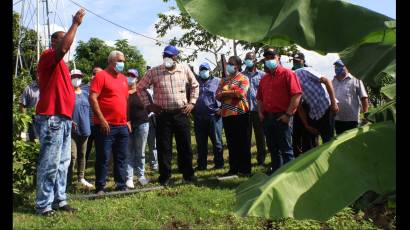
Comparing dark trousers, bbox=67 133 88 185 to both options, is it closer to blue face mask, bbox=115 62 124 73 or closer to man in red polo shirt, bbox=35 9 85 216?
blue face mask, bbox=115 62 124 73

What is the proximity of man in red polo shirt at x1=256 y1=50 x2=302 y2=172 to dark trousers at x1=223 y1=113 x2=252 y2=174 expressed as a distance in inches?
39.2

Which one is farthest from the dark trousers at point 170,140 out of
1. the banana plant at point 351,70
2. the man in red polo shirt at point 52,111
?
the banana plant at point 351,70

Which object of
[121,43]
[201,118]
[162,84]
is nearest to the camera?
[162,84]

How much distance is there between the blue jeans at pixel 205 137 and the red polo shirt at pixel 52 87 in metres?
3.63

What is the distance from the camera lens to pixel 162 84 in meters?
7.08

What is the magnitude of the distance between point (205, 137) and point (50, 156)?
3.79m

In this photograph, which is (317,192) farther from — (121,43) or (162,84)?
(121,43)

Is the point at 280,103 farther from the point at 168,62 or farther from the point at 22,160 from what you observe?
the point at 22,160

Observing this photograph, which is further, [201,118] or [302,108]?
[201,118]

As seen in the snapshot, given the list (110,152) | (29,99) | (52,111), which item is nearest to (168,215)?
(110,152)

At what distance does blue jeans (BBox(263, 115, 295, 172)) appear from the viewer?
21.6 ft

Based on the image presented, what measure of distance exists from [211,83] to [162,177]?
2.18m

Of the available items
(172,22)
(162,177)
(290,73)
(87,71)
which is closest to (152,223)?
(162,177)

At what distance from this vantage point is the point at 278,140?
21.8 ft
